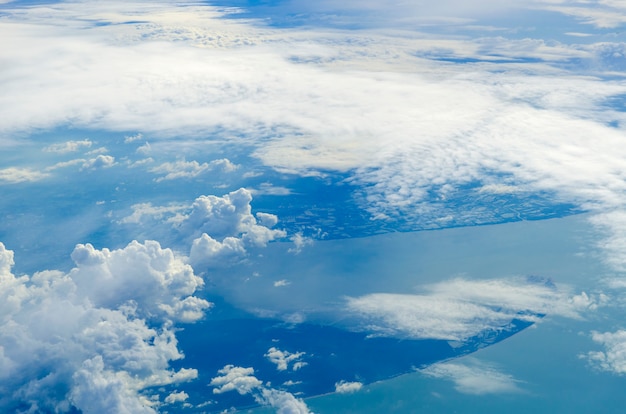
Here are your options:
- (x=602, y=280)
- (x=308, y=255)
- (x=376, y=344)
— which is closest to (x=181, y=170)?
(x=308, y=255)

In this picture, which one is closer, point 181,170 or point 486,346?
point 486,346

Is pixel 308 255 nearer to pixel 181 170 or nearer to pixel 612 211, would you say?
pixel 181 170

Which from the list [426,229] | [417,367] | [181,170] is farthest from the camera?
[181,170]

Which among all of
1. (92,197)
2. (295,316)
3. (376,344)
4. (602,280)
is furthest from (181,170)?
(602,280)

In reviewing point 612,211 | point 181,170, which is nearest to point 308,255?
point 181,170

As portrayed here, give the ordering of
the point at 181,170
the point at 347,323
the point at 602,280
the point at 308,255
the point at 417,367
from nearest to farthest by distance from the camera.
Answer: the point at 417,367 < the point at 347,323 < the point at 602,280 < the point at 308,255 < the point at 181,170

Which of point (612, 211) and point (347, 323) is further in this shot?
point (612, 211)

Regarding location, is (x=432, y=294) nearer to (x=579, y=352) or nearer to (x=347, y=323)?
(x=347, y=323)

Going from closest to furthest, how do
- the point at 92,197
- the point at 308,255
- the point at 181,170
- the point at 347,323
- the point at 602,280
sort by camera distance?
1. the point at 347,323
2. the point at 602,280
3. the point at 308,255
4. the point at 92,197
5. the point at 181,170

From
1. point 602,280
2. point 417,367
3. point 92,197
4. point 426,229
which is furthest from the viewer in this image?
point 92,197
